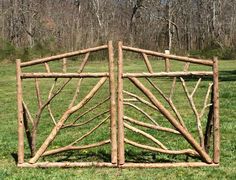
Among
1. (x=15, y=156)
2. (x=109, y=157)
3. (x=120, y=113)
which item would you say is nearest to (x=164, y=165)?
(x=120, y=113)

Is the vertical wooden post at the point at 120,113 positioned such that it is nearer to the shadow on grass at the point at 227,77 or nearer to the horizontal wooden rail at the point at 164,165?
the horizontal wooden rail at the point at 164,165

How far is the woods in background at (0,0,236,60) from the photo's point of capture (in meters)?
45.5

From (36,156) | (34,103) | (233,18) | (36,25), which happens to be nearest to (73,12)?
(36,25)

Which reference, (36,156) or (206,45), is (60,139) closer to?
(36,156)

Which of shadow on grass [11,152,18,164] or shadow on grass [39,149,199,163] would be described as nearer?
shadow on grass [39,149,199,163]

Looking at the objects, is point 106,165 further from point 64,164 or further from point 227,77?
point 227,77

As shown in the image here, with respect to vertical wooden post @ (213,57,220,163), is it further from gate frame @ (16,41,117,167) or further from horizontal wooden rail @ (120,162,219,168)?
gate frame @ (16,41,117,167)

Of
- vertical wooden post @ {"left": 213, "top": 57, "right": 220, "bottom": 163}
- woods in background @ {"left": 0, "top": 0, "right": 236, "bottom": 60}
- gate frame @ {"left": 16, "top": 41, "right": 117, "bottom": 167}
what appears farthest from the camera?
woods in background @ {"left": 0, "top": 0, "right": 236, "bottom": 60}

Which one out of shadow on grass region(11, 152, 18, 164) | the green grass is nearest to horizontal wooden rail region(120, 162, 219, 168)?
the green grass

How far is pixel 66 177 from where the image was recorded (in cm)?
781

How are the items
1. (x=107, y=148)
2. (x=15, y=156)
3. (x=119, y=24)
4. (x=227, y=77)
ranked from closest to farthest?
1. (x=15, y=156)
2. (x=107, y=148)
3. (x=227, y=77)
4. (x=119, y=24)

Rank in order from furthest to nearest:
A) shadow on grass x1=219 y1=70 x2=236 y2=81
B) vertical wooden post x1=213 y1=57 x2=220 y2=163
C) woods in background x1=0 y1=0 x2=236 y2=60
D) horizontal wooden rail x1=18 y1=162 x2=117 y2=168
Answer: woods in background x1=0 y1=0 x2=236 y2=60 < shadow on grass x1=219 y1=70 x2=236 y2=81 < horizontal wooden rail x1=18 y1=162 x2=117 y2=168 < vertical wooden post x1=213 y1=57 x2=220 y2=163

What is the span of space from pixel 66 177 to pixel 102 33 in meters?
39.3

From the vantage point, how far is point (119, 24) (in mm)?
51781
